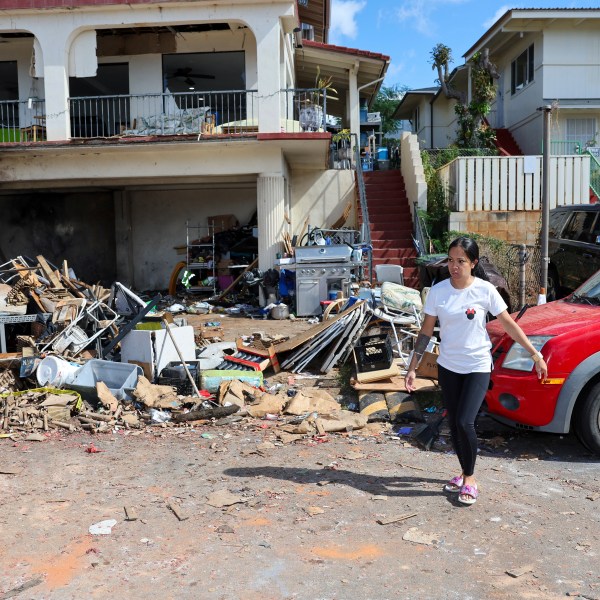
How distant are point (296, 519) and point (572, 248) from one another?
331 inches

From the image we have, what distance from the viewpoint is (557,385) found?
5.46 meters

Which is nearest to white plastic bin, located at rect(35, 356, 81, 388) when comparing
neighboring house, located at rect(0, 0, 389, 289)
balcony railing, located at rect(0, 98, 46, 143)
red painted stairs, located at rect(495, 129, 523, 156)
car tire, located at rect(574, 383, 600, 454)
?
car tire, located at rect(574, 383, 600, 454)

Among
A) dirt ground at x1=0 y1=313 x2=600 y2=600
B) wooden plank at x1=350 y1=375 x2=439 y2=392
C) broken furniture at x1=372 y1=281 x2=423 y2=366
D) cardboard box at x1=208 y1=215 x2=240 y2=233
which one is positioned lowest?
dirt ground at x1=0 y1=313 x2=600 y2=600

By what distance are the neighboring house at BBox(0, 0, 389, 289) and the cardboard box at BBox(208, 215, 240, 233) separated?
0.86 feet

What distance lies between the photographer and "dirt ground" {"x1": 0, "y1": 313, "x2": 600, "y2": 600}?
371 cm

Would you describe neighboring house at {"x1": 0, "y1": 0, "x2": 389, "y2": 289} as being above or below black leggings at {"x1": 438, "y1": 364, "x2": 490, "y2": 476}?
above

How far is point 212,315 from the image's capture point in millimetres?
14164

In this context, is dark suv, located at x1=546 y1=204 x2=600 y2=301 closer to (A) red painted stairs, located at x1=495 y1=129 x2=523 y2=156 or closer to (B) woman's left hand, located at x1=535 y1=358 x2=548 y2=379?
(B) woman's left hand, located at x1=535 y1=358 x2=548 y2=379

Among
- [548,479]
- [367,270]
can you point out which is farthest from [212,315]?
[548,479]

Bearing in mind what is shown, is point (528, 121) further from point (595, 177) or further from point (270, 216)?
point (270, 216)

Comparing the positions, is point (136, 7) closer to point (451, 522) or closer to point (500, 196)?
point (500, 196)

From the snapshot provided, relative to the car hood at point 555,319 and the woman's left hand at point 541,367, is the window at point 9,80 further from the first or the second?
the woman's left hand at point 541,367

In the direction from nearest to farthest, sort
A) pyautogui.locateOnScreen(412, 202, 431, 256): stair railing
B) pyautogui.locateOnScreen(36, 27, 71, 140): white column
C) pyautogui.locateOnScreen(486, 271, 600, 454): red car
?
pyautogui.locateOnScreen(486, 271, 600, 454): red car
pyautogui.locateOnScreen(36, 27, 71, 140): white column
pyautogui.locateOnScreen(412, 202, 431, 256): stair railing

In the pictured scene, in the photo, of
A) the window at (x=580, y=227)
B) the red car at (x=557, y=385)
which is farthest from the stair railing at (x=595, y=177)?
the red car at (x=557, y=385)
